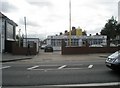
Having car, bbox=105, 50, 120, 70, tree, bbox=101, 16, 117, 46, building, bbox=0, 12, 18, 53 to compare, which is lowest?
car, bbox=105, 50, 120, 70

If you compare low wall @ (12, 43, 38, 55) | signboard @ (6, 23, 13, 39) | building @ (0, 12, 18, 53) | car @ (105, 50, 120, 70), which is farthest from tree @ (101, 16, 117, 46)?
car @ (105, 50, 120, 70)

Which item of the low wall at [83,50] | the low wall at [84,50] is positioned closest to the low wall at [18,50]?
the low wall at [83,50]

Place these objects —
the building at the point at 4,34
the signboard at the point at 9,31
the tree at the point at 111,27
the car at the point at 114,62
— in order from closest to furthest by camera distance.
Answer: the car at the point at 114,62, the building at the point at 4,34, the signboard at the point at 9,31, the tree at the point at 111,27

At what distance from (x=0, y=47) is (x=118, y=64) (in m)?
27.1

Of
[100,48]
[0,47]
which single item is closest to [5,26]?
[0,47]

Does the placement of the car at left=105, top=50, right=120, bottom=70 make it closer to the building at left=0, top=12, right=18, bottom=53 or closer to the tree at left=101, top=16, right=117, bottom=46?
the building at left=0, top=12, right=18, bottom=53

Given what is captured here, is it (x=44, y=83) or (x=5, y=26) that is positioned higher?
(x=5, y=26)

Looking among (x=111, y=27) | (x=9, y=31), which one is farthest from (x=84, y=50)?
(x=111, y=27)

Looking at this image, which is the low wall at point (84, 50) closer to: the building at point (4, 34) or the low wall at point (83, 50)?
the low wall at point (83, 50)

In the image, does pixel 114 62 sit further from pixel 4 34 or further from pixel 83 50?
pixel 4 34

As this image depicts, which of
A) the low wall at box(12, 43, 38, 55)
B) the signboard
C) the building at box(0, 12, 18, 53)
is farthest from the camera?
the signboard

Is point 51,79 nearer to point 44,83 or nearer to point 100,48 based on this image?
point 44,83

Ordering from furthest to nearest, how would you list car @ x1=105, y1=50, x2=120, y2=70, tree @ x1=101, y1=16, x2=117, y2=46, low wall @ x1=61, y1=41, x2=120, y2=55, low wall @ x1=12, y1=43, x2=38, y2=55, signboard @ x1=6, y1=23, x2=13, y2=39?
tree @ x1=101, y1=16, x2=117, y2=46
signboard @ x1=6, y1=23, x2=13, y2=39
low wall @ x1=61, y1=41, x2=120, y2=55
low wall @ x1=12, y1=43, x2=38, y2=55
car @ x1=105, y1=50, x2=120, y2=70

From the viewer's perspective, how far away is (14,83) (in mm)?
11477
